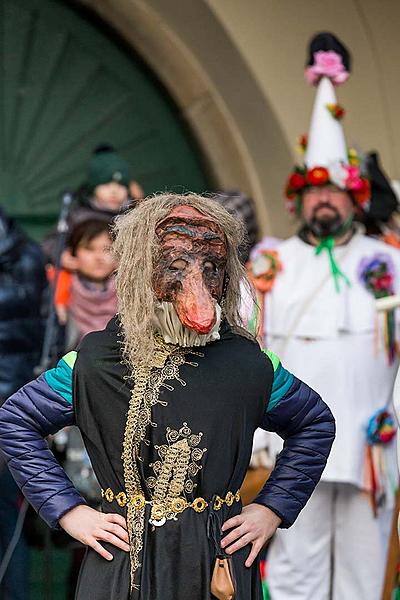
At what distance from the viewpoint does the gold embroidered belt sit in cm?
330

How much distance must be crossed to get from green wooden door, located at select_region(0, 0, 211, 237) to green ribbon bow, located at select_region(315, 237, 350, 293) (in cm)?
235

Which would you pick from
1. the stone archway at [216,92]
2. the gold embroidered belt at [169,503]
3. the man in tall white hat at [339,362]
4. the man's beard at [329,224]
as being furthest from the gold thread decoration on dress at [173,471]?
the stone archway at [216,92]

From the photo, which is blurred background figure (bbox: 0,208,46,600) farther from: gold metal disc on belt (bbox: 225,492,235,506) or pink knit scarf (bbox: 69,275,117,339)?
gold metal disc on belt (bbox: 225,492,235,506)

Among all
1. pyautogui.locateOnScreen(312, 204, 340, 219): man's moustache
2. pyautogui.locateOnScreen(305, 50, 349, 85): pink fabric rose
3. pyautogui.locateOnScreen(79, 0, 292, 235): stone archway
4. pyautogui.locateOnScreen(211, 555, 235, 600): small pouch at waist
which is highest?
pyautogui.locateOnScreen(79, 0, 292, 235): stone archway

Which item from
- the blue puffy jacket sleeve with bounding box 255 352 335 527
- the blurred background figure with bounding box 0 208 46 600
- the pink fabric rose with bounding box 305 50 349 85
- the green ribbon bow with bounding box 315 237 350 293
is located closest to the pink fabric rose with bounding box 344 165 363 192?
the green ribbon bow with bounding box 315 237 350 293

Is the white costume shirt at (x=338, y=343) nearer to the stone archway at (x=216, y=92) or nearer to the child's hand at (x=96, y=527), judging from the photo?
the child's hand at (x=96, y=527)

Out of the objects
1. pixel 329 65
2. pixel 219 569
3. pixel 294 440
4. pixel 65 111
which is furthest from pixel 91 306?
pixel 219 569

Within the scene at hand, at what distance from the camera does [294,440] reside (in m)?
3.56

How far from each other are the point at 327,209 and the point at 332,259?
0.64 ft

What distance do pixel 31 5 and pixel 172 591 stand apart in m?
4.86

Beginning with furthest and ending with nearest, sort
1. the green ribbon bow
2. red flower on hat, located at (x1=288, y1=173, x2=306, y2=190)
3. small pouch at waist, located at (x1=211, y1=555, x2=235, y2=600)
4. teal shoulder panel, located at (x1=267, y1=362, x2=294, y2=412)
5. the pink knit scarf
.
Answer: the pink knit scarf, red flower on hat, located at (x1=288, y1=173, x2=306, y2=190), the green ribbon bow, teal shoulder panel, located at (x1=267, y1=362, x2=294, y2=412), small pouch at waist, located at (x1=211, y1=555, x2=235, y2=600)

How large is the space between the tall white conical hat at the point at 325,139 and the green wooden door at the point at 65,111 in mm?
2108

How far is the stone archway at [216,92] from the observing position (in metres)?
7.44

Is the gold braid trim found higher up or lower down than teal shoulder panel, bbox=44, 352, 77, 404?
lower down
